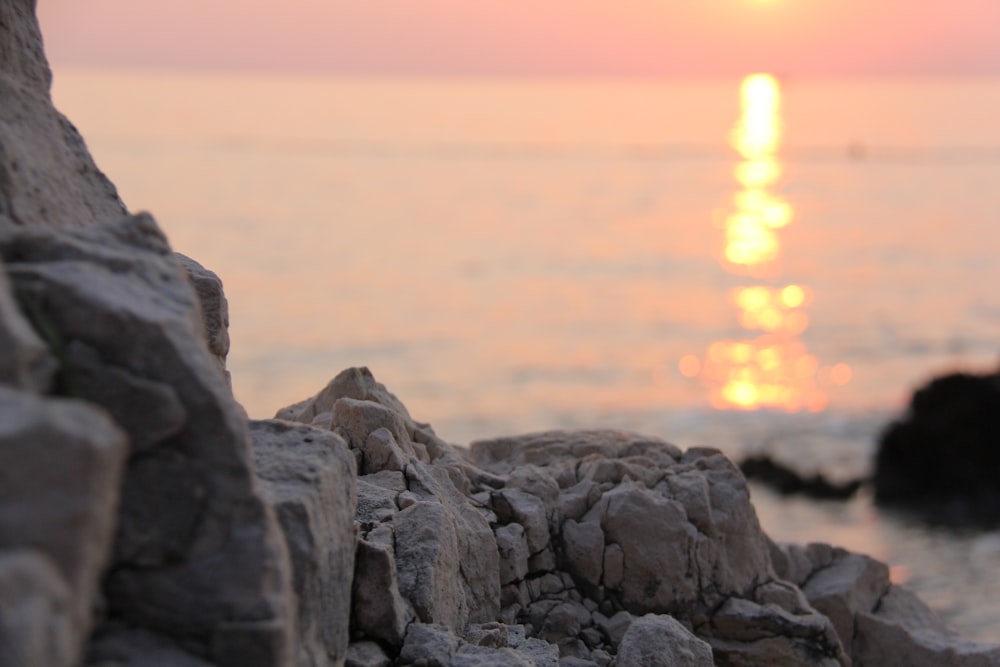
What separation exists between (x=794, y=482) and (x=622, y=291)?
27.5m

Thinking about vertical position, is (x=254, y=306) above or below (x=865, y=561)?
above

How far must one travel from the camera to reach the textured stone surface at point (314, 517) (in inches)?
178

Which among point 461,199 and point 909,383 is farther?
point 461,199

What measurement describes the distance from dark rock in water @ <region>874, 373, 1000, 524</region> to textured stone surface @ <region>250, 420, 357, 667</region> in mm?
19966

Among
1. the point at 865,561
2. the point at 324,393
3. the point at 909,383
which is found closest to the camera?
the point at 324,393

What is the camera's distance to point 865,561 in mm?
8328

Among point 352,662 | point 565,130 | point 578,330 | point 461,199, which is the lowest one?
point 352,662

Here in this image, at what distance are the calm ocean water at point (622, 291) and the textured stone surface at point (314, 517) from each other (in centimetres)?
1331

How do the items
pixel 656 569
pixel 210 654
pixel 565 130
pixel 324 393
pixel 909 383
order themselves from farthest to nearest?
pixel 565 130 → pixel 909 383 → pixel 324 393 → pixel 656 569 → pixel 210 654

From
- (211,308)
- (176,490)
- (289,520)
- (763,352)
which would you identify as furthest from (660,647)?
(763,352)

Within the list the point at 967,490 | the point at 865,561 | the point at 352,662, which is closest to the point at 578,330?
the point at 967,490

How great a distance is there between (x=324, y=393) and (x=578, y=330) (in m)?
36.3

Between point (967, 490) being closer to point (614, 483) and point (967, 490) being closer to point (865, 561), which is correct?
point (865, 561)

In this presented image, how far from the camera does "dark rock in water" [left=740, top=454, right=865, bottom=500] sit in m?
24.8
